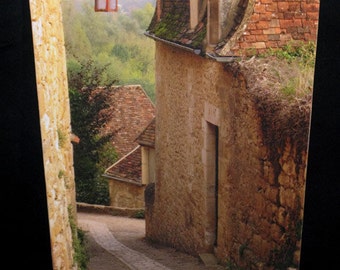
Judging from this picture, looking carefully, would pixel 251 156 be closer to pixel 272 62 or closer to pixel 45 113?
pixel 272 62

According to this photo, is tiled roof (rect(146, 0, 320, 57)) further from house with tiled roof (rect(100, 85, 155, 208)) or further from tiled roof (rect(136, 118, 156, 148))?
house with tiled roof (rect(100, 85, 155, 208))

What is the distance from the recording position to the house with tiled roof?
65.6 ft

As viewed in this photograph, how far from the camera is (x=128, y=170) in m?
20.5

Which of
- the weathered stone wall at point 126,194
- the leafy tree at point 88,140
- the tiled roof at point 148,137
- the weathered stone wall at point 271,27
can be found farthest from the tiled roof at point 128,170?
the weathered stone wall at point 271,27

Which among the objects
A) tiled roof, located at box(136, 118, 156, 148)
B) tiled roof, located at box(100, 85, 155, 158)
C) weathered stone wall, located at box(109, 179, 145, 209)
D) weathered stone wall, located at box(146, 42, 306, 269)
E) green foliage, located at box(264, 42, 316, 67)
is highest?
green foliage, located at box(264, 42, 316, 67)

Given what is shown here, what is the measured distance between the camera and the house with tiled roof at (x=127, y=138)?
20000 mm

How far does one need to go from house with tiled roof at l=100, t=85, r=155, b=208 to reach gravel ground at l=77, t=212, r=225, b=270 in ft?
6.57

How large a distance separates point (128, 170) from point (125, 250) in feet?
26.4

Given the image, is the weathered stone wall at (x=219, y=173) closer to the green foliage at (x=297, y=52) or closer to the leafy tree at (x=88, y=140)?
the green foliage at (x=297, y=52)

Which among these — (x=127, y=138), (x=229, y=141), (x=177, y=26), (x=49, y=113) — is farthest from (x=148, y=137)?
(x=49, y=113)

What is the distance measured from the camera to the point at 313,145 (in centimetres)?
229

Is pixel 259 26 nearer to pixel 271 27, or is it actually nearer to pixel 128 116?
pixel 271 27

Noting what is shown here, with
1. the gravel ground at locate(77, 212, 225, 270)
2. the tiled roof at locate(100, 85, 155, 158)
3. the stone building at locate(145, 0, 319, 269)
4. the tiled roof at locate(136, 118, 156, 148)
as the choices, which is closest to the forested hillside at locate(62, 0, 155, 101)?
the tiled roof at locate(100, 85, 155, 158)

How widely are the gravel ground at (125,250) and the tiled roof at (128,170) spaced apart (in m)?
1.82
